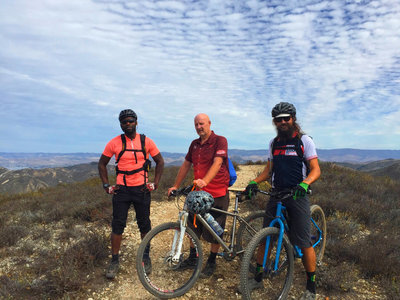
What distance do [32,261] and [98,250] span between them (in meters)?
1.38

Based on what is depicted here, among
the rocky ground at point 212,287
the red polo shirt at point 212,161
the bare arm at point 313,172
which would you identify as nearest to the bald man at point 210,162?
the red polo shirt at point 212,161

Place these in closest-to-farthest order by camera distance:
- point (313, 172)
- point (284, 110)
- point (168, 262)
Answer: point (313, 172) < point (284, 110) < point (168, 262)

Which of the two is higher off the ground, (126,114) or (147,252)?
(126,114)

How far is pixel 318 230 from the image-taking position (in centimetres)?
435

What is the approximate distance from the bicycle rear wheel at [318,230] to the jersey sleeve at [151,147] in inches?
114

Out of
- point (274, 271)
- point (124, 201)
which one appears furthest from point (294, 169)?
point (124, 201)

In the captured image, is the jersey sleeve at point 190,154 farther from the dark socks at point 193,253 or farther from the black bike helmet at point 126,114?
the dark socks at point 193,253

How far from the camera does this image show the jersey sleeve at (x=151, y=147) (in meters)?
4.23

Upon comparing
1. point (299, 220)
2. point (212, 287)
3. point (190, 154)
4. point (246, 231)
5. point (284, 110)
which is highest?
point (284, 110)

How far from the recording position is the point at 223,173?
3.90 m

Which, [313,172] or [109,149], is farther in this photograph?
[109,149]

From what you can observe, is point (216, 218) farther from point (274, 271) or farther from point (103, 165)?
point (103, 165)

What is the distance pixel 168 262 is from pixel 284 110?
258cm

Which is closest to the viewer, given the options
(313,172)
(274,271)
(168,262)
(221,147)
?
(313,172)
